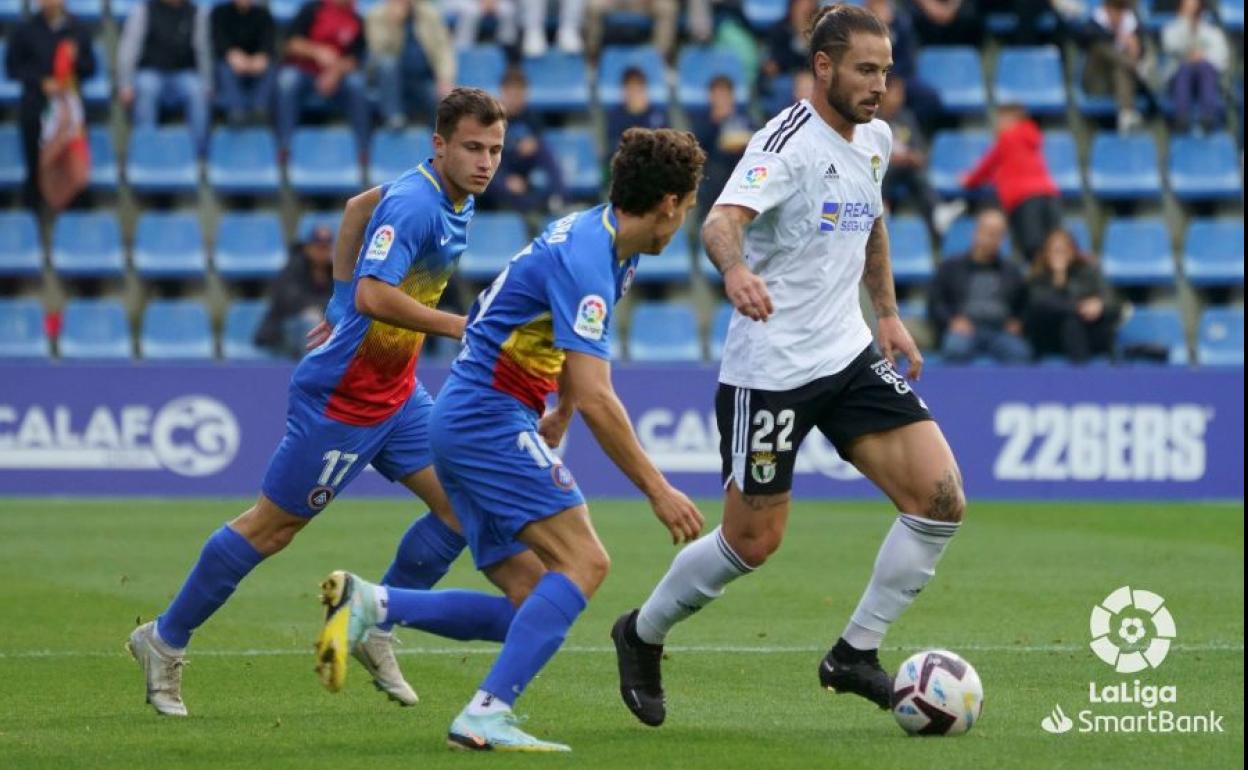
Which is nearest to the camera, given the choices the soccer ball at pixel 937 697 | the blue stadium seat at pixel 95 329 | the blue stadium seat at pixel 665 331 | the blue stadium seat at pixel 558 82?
the soccer ball at pixel 937 697

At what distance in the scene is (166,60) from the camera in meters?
19.9

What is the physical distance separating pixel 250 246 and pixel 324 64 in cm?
189

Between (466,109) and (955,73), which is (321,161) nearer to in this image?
(955,73)

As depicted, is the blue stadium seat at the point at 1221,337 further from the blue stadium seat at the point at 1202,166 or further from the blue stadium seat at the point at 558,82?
the blue stadium seat at the point at 558,82

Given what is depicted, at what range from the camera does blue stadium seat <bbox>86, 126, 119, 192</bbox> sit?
1989cm

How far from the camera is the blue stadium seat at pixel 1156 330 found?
19.9 m

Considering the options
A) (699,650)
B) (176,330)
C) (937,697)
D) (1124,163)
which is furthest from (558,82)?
(937,697)

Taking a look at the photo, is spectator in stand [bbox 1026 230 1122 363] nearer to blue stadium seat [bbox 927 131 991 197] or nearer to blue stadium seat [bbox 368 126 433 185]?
blue stadium seat [bbox 927 131 991 197]

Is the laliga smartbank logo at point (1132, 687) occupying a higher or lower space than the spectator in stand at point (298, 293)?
higher

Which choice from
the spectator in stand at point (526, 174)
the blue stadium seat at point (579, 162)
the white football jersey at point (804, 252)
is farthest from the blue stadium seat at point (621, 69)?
the white football jersey at point (804, 252)

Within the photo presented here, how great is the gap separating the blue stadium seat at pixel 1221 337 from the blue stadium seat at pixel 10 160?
36.3 ft

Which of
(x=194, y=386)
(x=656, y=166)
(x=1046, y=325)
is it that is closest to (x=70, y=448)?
(x=194, y=386)

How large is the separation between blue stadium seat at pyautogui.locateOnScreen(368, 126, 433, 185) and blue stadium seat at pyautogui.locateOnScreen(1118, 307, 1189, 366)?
22.2ft

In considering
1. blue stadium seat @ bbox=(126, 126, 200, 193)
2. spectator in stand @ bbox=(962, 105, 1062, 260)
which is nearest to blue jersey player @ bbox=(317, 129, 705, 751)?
spectator in stand @ bbox=(962, 105, 1062, 260)
